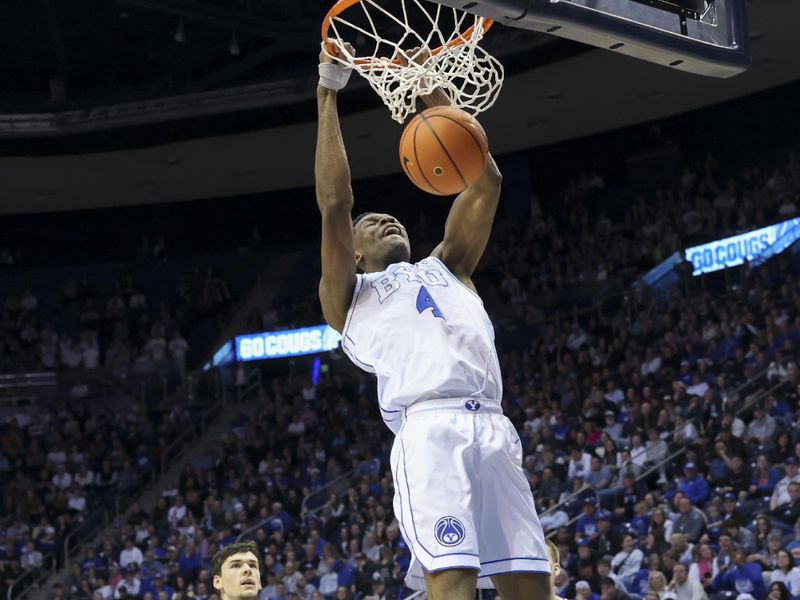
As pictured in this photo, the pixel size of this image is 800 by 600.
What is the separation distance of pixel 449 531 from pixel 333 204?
3.64 feet

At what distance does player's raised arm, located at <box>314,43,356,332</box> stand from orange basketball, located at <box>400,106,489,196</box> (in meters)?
0.35

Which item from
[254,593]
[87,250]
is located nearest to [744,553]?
[254,593]

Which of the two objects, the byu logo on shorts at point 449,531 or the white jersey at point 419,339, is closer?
the byu logo on shorts at point 449,531

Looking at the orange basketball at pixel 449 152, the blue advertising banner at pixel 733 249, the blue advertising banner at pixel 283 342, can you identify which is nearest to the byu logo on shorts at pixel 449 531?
the orange basketball at pixel 449 152

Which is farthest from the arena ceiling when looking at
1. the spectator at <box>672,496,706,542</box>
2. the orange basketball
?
the orange basketball

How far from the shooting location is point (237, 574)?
5637mm

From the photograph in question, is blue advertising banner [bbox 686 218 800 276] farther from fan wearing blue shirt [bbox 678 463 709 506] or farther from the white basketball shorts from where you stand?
the white basketball shorts

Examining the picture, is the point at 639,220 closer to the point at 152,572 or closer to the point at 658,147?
the point at 658,147

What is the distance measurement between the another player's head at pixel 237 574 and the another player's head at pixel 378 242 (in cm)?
180

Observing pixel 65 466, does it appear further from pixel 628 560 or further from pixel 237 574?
pixel 237 574

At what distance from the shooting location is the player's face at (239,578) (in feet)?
18.4

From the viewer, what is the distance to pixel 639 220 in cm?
2070

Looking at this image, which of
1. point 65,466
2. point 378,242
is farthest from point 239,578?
point 65,466

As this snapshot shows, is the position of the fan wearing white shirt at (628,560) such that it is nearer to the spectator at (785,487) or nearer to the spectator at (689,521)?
the spectator at (689,521)
